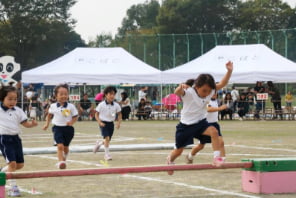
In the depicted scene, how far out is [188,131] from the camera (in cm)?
1143

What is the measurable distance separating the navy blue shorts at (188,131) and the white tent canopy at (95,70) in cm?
2303

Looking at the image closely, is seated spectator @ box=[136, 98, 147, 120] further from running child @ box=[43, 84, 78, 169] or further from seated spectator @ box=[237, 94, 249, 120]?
running child @ box=[43, 84, 78, 169]

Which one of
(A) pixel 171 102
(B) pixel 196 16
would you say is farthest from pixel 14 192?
(B) pixel 196 16

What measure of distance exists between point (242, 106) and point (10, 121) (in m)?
25.9

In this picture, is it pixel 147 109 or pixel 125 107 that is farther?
pixel 147 109

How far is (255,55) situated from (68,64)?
362 inches

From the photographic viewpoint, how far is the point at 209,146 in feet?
62.1

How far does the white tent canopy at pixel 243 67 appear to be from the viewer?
108ft

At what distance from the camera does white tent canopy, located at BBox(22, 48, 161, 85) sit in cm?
3469

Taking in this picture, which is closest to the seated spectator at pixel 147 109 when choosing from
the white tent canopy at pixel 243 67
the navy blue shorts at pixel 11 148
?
the white tent canopy at pixel 243 67

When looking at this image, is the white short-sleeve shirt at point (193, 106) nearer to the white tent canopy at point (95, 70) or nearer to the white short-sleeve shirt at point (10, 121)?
the white short-sleeve shirt at point (10, 121)

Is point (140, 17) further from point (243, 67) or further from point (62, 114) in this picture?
Result: point (62, 114)

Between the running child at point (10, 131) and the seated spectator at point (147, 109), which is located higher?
the running child at point (10, 131)

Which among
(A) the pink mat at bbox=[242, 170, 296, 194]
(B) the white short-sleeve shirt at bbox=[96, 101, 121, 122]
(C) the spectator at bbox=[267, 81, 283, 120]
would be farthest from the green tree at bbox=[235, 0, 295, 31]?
(A) the pink mat at bbox=[242, 170, 296, 194]
